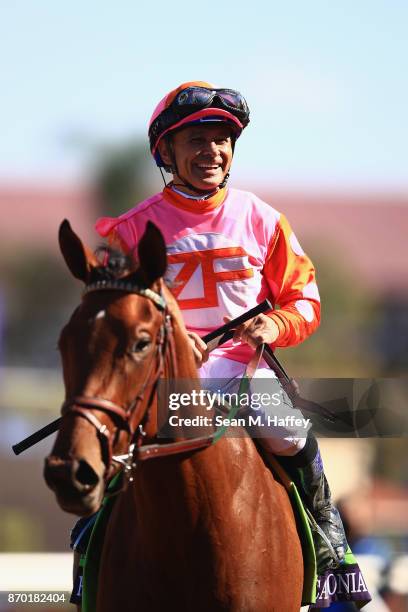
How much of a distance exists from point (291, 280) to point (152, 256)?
1.03 meters

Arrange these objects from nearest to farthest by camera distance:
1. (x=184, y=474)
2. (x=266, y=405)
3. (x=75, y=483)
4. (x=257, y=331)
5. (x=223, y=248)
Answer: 1. (x=75, y=483)
2. (x=184, y=474)
3. (x=257, y=331)
4. (x=266, y=405)
5. (x=223, y=248)

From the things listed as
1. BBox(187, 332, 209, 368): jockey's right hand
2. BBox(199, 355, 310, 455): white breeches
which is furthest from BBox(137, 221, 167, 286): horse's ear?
BBox(199, 355, 310, 455): white breeches

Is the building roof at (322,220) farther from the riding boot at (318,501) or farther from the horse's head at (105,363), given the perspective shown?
the horse's head at (105,363)

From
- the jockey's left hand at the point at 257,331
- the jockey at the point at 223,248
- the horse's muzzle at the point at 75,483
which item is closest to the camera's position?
the horse's muzzle at the point at 75,483

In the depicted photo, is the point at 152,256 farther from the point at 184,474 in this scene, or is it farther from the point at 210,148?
the point at 210,148

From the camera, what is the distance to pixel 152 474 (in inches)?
157

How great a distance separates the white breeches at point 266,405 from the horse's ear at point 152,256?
0.79 m

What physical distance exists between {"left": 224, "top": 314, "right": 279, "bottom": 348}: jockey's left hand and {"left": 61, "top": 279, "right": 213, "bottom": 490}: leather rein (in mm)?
491

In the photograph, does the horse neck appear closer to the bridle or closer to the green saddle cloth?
the bridle

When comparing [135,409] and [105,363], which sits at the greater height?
[105,363]

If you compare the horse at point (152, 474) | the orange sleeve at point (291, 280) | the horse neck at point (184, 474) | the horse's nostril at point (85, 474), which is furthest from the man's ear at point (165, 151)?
the horse's nostril at point (85, 474)

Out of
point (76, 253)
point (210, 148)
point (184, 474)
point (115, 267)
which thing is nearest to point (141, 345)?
point (115, 267)

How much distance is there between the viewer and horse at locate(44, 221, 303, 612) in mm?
3600

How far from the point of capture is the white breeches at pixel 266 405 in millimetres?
4465
